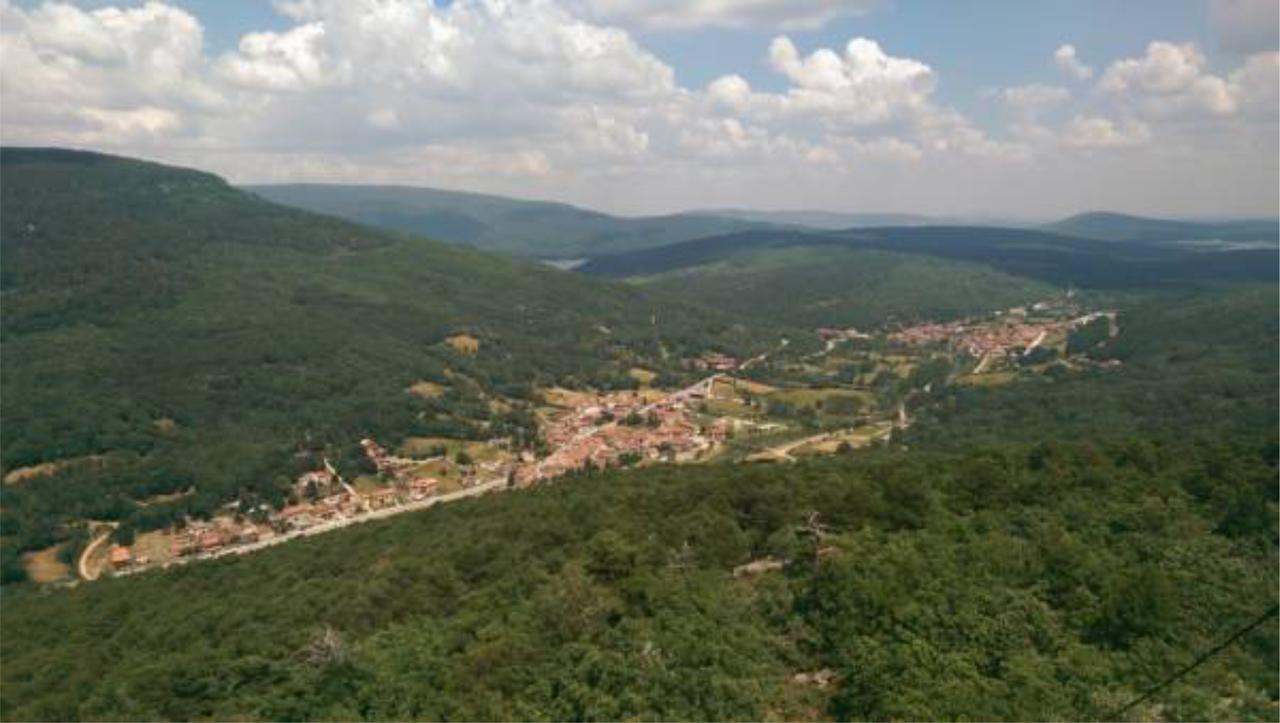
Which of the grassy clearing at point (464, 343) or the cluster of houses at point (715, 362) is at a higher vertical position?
the grassy clearing at point (464, 343)

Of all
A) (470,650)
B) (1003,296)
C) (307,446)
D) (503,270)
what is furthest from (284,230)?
(470,650)

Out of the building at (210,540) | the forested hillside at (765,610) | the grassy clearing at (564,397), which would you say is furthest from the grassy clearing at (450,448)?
the forested hillside at (765,610)

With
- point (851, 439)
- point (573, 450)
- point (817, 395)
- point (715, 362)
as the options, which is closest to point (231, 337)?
point (573, 450)

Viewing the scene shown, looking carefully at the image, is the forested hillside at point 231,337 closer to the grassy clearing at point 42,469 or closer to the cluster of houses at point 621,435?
the grassy clearing at point 42,469

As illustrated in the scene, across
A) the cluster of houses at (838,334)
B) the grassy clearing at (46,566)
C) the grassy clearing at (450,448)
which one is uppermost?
the cluster of houses at (838,334)

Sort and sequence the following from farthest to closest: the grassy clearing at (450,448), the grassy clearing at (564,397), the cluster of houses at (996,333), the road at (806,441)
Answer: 1. the cluster of houses at (996,333)
2. the grassy clearing at (564,397)
3. the grassy clearing at (450,448)
4. the road at (806,441)

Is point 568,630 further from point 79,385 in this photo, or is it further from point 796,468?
point 79,385

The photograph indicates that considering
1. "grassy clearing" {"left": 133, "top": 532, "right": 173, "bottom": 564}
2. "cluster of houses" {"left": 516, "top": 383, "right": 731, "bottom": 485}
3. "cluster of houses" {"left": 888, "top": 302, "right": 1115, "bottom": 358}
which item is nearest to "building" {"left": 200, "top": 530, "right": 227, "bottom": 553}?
"grassy clearing" {"left": 133, "top": 532, "right": 173, "bottom": 564}
